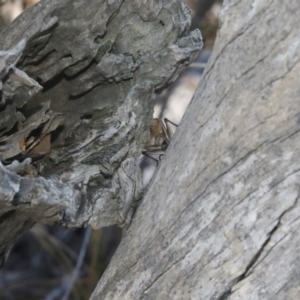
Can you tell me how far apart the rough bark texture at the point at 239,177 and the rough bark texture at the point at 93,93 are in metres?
0.15

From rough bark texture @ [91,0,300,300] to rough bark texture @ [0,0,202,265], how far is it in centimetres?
15

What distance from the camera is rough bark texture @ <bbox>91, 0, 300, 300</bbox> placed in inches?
33.5

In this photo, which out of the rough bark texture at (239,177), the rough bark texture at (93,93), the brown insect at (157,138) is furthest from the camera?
the brown insect at (157,138)

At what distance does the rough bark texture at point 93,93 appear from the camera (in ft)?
3.40

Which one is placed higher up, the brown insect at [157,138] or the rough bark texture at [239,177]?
the brown insect at [157,138]

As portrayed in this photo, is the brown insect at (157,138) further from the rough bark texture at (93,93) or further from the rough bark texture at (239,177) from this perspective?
the rough bark texture at (239,177)

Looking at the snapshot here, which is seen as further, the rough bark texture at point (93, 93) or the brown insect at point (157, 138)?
the brown insect at point (157, 138)

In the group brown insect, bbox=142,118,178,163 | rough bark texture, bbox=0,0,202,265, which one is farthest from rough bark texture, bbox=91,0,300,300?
brown insect, bbox=142,118,178,163

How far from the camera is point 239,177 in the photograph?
87 centimetres

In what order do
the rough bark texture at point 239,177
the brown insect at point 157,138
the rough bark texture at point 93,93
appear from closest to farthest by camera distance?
the rough bark texture at point 239,177 < the rough bark texture at point 93,93 < the brown insect at point 157,138

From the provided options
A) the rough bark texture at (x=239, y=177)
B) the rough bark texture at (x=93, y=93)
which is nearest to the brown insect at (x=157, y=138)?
the rough bark texture at (x=93, y=93)

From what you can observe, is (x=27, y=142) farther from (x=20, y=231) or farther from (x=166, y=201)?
(x=166, y=201)

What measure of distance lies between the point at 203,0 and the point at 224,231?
5.13 ft

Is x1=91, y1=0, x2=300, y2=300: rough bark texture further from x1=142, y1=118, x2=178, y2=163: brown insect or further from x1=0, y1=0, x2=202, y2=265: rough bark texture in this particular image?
x1=142, y1=118, x2=178, y2=163: brown insect
